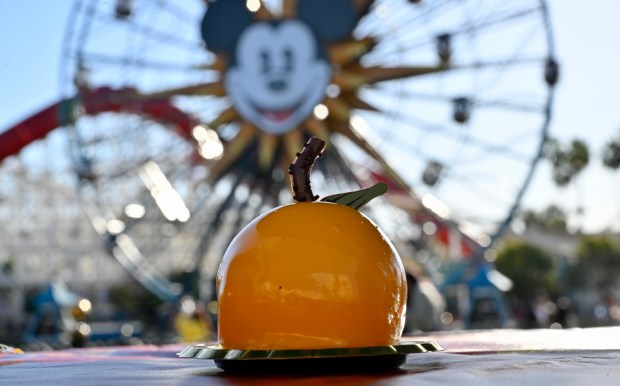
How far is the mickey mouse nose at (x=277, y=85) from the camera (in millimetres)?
15031

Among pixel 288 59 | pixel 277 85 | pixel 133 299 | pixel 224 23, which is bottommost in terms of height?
pixel 133 299

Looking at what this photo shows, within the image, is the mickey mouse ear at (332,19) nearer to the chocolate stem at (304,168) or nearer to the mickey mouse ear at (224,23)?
the mickey mouse ear at (224,23)

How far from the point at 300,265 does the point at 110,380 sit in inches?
20.6

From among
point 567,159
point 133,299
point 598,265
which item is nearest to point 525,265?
point 598,265

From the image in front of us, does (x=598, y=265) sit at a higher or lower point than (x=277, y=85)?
lower

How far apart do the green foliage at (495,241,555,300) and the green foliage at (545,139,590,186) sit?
958 cm

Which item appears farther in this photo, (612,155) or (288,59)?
(612,155)

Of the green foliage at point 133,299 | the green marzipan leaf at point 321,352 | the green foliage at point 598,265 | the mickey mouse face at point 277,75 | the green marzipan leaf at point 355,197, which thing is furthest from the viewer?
the green foliage at point 598,265

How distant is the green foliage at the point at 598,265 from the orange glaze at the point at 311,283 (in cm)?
4477

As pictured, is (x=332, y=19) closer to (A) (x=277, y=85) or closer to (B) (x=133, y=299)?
(A) (x=277, y=85)

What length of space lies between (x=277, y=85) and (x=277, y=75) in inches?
6.2

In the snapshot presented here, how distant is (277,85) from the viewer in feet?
49.4

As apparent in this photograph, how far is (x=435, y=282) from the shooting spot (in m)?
18.0

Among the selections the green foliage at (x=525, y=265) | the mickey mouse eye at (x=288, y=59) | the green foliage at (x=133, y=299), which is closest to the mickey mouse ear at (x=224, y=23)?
the mickey mouse eye at (x=288, y=59)
